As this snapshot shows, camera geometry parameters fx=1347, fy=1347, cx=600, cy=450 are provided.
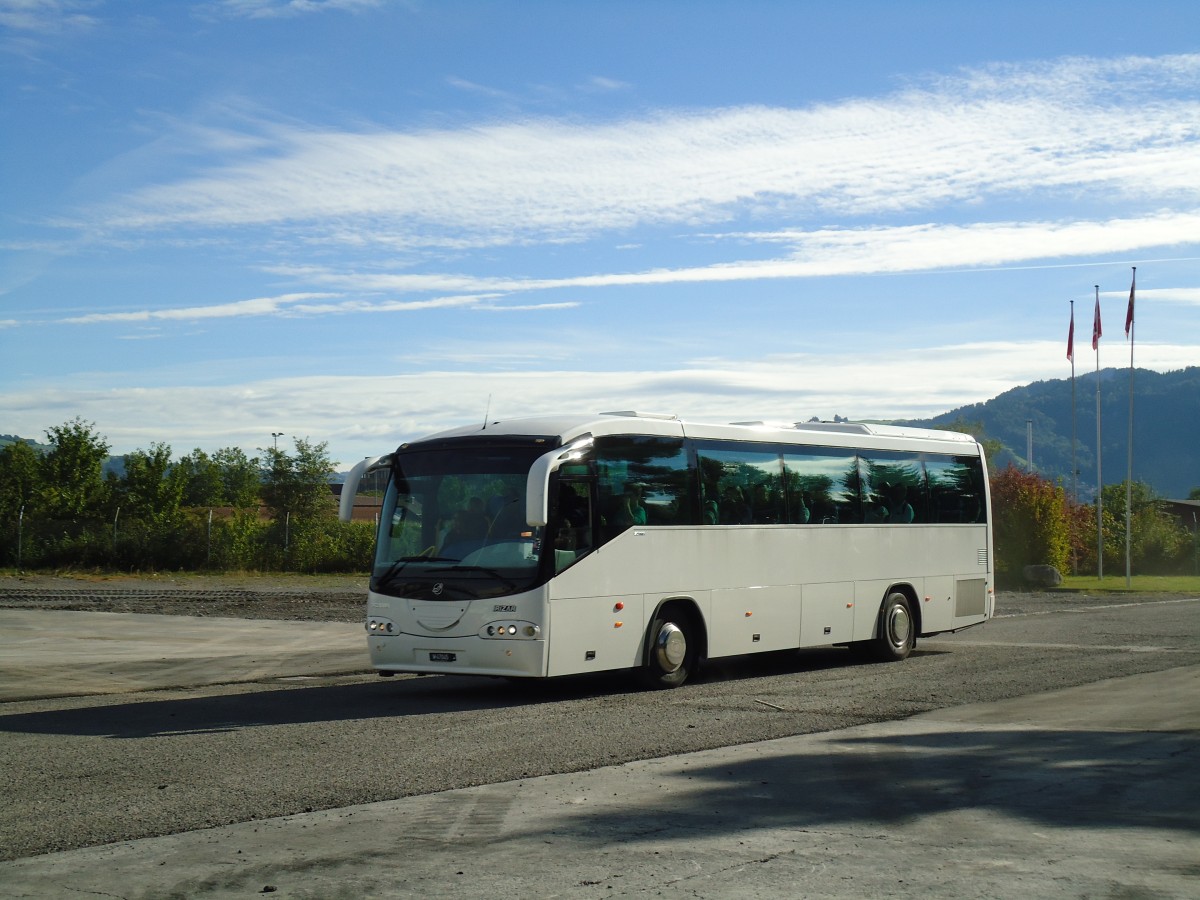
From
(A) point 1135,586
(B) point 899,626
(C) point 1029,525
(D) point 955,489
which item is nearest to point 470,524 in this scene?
(B) point 899,626

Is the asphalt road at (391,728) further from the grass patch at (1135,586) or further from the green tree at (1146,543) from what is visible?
the green tree at (1146,543)

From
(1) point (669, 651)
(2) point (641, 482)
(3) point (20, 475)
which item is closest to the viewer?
(2) point (641, 482)

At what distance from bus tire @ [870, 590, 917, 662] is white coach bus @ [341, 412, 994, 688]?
0.03 meters

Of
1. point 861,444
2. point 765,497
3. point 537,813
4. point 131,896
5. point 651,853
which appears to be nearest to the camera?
point 131,896

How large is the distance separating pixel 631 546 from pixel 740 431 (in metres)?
2.82

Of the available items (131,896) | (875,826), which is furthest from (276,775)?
(875,826)

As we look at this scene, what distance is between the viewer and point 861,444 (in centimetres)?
1925

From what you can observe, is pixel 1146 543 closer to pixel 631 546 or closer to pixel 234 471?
pixel 631 546

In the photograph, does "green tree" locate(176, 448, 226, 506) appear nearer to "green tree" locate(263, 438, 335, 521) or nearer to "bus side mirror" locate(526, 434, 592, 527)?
"green tree" locate(263, 438, 335, 521)

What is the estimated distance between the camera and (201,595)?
33.8 m

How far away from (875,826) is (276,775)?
430 centimetres

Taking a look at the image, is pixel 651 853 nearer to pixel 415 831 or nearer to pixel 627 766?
pixel 415 831

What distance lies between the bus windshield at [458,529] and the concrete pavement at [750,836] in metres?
4.16

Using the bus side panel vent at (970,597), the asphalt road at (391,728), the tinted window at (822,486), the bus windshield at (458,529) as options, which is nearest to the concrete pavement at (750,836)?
the asphalt road at (391,728)
